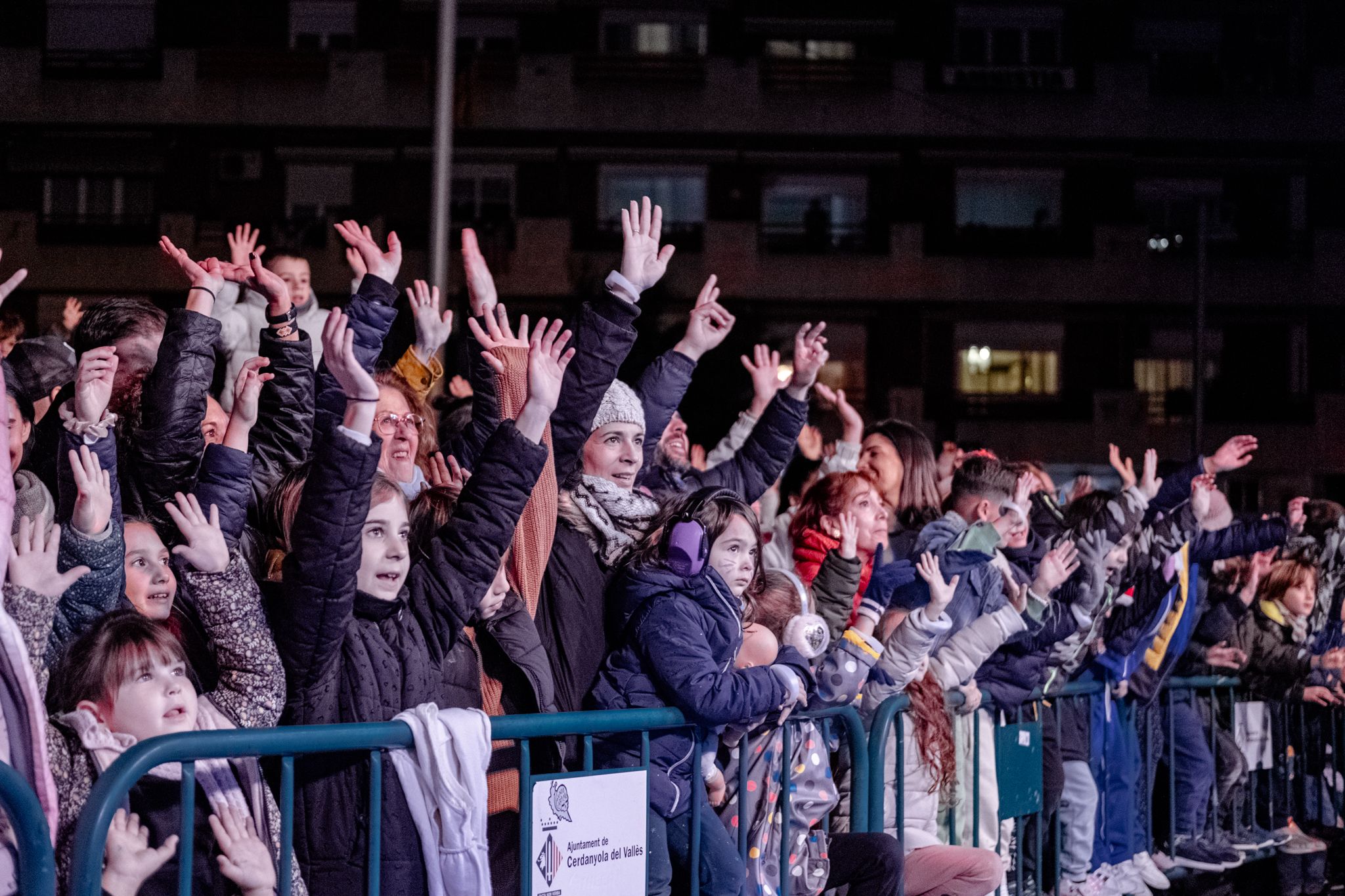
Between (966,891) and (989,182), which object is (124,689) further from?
(989,182)

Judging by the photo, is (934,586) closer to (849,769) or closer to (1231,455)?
(849,769)

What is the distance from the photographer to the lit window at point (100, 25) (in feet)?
101

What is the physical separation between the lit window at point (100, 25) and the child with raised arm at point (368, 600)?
2959 cm

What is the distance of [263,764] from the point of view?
11.9 ft

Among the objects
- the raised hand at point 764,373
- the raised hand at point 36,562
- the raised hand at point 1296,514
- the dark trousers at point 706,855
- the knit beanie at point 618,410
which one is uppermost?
the raised hand at point 764,373

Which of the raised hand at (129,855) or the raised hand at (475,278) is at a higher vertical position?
the raised hand at (475,278)

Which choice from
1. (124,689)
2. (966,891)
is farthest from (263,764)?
(966,891)

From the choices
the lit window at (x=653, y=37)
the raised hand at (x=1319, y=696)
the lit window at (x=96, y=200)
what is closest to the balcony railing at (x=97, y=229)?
the lit window at (x=96, y=200)

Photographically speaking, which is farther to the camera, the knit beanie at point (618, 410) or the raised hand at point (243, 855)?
the knit beanie at point (618, 410)

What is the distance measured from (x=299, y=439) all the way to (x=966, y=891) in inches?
113

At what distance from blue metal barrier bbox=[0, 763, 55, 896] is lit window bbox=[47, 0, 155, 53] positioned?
30.5m

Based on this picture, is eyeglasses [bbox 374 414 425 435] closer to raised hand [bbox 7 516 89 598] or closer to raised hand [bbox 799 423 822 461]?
raised hand [bbox 7 516 89 598]

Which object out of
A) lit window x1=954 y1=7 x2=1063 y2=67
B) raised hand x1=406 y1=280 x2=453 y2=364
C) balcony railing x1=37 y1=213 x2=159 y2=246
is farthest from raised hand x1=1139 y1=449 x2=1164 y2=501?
balcony railing x1=37 y1=213 x2=159 y2=246

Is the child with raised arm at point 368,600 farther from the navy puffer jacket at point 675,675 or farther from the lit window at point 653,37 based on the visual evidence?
the lit window at point 653,37
